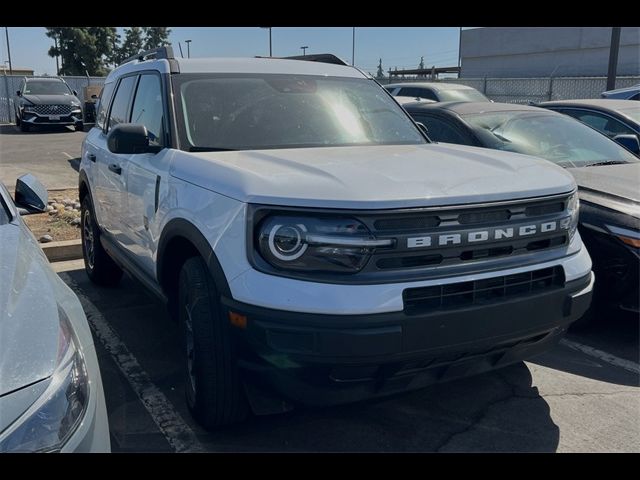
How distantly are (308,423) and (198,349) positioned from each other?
0.80m

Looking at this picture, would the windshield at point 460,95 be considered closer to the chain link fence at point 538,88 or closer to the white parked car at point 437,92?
the white parked car at point 437,92

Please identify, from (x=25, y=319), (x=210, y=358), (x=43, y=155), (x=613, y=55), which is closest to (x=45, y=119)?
(x=43, y=155)

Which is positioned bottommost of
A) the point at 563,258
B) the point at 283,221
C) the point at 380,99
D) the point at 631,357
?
the point at 631,357

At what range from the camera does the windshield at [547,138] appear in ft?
17.2

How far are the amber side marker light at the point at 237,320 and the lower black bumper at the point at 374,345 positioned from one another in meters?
0.02

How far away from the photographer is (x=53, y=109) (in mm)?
21562

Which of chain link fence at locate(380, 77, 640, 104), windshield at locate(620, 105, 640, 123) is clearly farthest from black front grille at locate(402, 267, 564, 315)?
chain link fence at locate(380, 77, 640, 104)

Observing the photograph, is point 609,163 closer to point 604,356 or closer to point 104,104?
point 604,356

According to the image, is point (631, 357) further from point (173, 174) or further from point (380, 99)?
point (173, 174)

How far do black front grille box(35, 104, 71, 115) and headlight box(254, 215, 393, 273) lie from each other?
21435 millimetres

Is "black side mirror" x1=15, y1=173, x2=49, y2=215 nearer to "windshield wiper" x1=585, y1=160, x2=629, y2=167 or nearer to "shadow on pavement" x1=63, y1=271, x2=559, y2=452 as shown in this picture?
"shadow on pavement" x1=63, y1=271, x2=559, y2=452

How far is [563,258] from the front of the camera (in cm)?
304

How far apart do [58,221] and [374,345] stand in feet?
20.2
